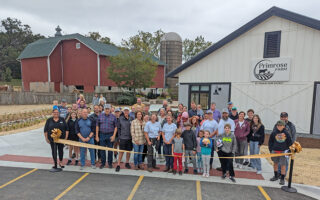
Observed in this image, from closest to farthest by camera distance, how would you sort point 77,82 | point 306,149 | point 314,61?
1. point 306,149
2. point 314,61
3. point 77,82

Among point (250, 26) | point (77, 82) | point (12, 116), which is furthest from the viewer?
point (77, 82)

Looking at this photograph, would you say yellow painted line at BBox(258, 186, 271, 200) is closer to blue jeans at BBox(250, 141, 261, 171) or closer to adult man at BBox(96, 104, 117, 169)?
blue jeans at BBox(250, 141, 261, 171)

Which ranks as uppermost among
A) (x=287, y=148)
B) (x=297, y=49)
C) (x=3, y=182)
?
(x=297, y=49)

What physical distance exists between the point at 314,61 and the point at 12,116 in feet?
66.0

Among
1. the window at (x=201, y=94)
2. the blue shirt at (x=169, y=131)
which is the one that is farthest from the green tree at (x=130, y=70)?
the blue shirt at (x=169, y=131)

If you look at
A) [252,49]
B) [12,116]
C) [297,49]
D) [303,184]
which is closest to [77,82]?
[12,116]

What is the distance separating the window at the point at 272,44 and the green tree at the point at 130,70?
627 inches

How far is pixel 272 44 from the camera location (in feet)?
36.7

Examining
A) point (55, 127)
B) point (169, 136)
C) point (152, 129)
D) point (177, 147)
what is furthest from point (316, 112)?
point (55, 127)

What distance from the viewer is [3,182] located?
574 cm

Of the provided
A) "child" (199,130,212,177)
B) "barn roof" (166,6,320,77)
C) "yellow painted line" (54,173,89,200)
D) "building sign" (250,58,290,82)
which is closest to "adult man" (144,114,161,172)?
"child" (199,130,212,177)

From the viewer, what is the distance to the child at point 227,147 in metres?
5.97

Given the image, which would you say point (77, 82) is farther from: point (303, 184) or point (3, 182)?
point (303, 184)

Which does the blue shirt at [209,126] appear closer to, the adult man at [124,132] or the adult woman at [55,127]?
the adult man at [124,132]
